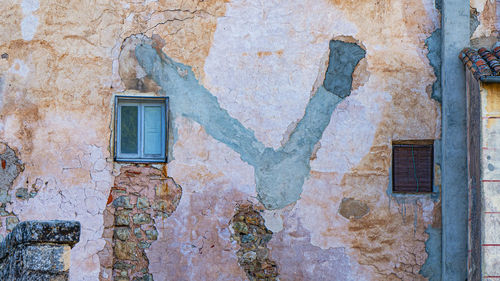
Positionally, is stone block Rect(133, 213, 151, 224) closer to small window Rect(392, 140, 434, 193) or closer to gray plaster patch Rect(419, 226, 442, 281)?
small window Rect(392, 140, 434, 193)

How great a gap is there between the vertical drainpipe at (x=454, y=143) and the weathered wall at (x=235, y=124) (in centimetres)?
18

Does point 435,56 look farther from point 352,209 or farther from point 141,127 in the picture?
point 141,127

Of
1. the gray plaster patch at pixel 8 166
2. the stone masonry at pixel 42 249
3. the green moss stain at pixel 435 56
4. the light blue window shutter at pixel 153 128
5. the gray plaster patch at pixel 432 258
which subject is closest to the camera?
the stone masonry at pixel 42 249

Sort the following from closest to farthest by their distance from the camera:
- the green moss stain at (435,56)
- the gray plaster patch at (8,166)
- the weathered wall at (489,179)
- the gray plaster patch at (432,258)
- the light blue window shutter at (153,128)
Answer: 1. the weathered wall at (489,179)
2. the gray plaster patch at (432,258)
3. the gray plaster patch at (8,166)
4. the green moss stain at (435,56)
5. the light blue window shutter at (153,128)

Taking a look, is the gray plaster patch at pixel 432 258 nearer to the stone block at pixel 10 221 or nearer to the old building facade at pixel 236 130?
the old building facade at pixel 236 130

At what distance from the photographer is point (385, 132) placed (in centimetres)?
934

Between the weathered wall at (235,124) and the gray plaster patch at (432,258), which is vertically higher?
the weathered wall at (235,124)

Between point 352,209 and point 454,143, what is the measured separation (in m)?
1.41

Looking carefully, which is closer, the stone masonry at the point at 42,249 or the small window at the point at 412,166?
the stone masonry at the point at 42,249

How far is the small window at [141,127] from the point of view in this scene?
9.43 metres

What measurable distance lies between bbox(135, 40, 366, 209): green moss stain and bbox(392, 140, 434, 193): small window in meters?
0.94

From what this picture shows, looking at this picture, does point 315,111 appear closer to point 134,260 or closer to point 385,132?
point 385,132

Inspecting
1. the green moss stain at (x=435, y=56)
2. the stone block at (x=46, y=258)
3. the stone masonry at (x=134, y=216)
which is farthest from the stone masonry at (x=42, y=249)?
the green moss stain at (x=435, y=56)

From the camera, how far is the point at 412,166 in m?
9.34
